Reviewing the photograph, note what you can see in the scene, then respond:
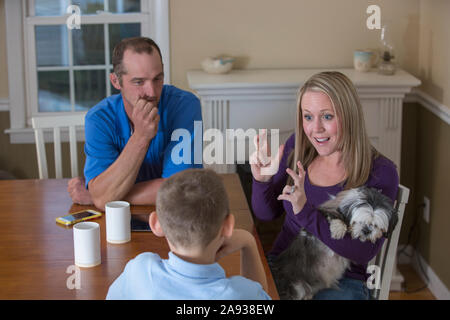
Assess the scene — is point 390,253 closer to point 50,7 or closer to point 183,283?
point 183,283

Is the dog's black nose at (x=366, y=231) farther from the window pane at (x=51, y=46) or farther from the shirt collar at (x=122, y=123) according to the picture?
the window pane at (x=51, y=46)

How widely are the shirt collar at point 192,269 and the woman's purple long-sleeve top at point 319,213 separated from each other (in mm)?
643

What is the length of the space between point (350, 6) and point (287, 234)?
1.74 m

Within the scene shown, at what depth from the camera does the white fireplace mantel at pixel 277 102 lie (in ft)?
10.2

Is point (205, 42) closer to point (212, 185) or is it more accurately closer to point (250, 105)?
point (250, 105)

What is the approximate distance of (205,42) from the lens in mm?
3424

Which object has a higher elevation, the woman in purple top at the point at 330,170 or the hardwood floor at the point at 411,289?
the woman in purple top at the point at 330,170

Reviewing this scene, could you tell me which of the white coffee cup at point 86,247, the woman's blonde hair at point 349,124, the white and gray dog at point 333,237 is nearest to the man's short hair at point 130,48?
the woman's blonde hair at point 349,124

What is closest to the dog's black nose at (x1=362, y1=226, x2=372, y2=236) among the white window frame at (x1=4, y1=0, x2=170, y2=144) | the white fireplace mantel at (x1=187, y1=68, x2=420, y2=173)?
the white fireplace mantel at (x1=187, y1=68, x2=420, y2=173)

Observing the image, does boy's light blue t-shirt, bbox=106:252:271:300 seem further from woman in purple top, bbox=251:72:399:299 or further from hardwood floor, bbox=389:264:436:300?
hardwood floor, bbox=389:264:436:300

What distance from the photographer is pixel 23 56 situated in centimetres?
355

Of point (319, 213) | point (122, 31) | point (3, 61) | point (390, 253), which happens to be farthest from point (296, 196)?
point (3, 61)
